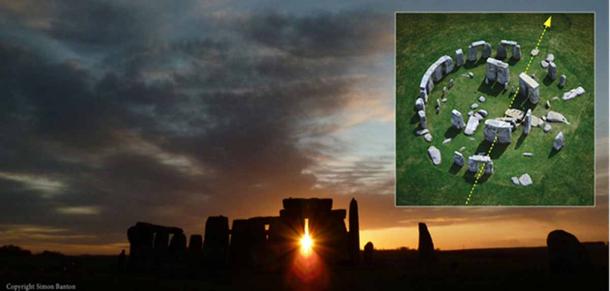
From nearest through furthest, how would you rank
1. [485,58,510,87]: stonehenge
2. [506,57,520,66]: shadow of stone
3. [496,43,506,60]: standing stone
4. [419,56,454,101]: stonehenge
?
[485,58,510,87]: stonehenge
[419,56,454,101]: stonehenge
[506,57,520,66]: shadow of stone
[496,43,506,60]: standing stone

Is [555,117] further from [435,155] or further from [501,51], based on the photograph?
[435,155]

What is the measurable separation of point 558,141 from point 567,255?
16.1 feet

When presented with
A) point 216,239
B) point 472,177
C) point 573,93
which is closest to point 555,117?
point 573,93

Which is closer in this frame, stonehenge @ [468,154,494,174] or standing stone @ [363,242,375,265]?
stonehenge @ [468,154,494,174]

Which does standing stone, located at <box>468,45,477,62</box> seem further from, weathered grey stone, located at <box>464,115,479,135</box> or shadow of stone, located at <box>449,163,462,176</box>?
shadow of stone, located at <box>449,163,462,176</box>

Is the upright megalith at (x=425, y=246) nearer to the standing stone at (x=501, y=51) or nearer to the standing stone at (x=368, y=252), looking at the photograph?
the standing stone at (x=368, y=252)

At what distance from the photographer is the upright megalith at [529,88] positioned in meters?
25.9

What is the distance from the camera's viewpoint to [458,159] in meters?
24.6

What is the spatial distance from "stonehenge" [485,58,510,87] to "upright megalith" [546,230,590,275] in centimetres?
682

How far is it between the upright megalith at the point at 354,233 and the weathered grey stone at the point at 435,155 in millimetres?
3103

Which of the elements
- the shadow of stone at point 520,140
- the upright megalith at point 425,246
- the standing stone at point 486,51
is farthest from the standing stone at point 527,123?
the upright megalith at point 425,246

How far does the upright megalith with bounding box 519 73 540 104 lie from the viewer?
1021 inches

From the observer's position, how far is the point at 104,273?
2295cm

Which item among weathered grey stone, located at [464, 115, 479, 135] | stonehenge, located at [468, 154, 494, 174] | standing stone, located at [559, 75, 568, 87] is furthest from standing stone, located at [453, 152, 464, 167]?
standing stone, located at [559, 75, 568, 87]
